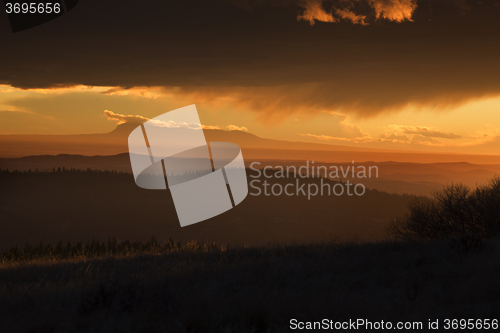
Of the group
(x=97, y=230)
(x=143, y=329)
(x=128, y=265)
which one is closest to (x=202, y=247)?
(x=128, y=265)

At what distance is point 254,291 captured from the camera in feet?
25.1

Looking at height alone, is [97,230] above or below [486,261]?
below

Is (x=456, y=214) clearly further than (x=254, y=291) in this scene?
Yes

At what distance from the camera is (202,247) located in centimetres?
1463

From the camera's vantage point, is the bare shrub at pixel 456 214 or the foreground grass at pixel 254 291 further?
the bare shrub at pixel 456 214

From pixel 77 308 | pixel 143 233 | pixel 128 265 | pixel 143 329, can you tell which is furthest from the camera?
pixel 143 233

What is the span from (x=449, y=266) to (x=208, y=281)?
6447 mm

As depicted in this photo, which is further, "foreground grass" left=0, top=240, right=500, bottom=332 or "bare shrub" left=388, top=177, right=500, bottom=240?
"bare shrub" left=388, top=177, right=500, bottom=240

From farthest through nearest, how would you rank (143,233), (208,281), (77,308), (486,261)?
(143,233)
(486,261)
(208,281)
(77,308)

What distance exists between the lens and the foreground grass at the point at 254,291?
623 cm

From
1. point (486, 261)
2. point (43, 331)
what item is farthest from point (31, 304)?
point (486, 261)

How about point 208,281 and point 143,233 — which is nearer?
point 208,281

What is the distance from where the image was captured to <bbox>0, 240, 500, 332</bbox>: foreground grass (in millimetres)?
6230

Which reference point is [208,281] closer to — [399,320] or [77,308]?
[77,308]
